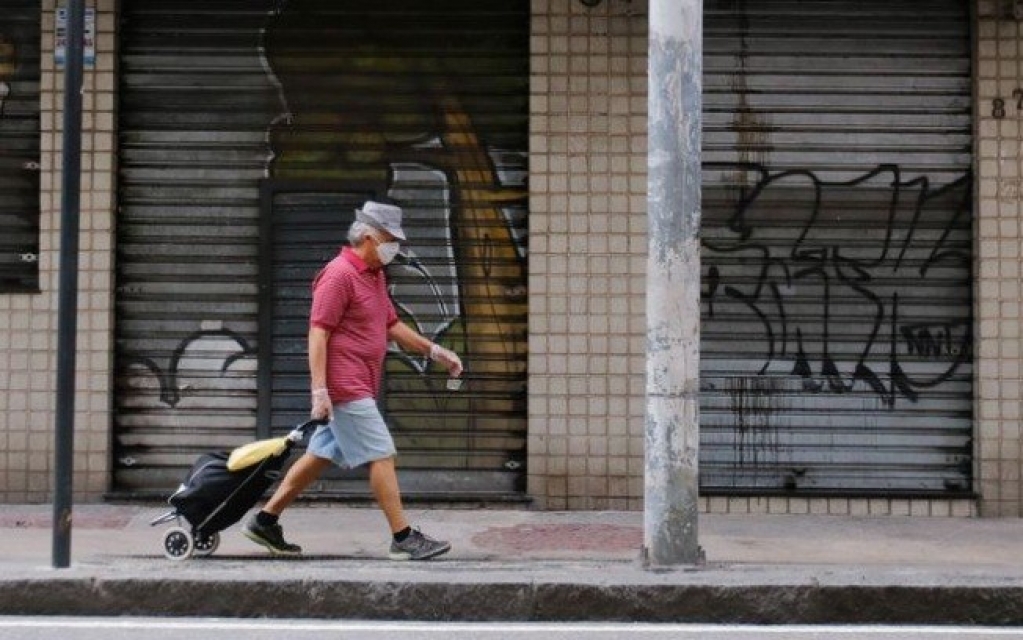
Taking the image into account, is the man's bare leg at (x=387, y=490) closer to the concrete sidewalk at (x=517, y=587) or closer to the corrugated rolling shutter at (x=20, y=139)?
the concrete sidewalk at (x=517, y=587)

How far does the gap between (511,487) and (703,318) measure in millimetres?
1711

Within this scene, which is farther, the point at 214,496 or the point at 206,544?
the point at 206,544

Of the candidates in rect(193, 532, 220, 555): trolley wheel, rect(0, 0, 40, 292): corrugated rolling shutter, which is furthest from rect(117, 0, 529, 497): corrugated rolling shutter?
rect(193, 532, 220, 555): trolley wheel

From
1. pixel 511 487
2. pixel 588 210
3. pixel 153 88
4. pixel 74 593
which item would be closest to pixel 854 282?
pixel 588 210

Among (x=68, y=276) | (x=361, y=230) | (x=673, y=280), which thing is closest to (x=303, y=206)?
(x=361, y=230)

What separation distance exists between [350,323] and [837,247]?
3.83 meters

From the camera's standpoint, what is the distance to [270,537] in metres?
8.73

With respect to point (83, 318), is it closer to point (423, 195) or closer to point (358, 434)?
point (423, 195)

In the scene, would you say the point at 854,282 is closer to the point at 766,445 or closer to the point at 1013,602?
the point at 766,445

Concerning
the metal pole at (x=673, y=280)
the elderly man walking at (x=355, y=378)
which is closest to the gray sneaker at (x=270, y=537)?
the elderly man walking at (x=355, y=378)

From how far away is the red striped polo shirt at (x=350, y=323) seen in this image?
8547mm

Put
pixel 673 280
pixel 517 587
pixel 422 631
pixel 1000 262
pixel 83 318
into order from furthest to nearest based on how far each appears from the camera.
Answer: pixel 83 318, pixel 1000 262, pixel 673 280, pixel 517 587, pixel 422 631

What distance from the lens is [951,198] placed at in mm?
10984

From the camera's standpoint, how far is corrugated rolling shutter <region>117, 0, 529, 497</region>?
1104 cm
